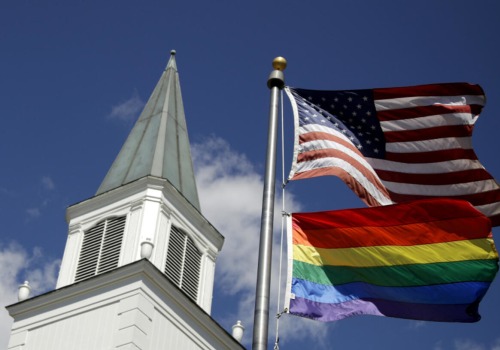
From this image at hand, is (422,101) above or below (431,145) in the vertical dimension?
above

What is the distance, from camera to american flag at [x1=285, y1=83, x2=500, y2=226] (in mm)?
16672

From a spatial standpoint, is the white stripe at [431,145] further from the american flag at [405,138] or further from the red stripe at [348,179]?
the red stripe at [348,179]

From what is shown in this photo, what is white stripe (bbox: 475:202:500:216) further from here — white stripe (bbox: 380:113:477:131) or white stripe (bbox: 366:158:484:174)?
white stripe (bbox: 380:113:477:131)

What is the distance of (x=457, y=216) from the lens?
1619 centimetres

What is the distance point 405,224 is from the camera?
16.1m

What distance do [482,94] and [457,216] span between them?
3008 mm

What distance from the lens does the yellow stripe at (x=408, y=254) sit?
15.6 meters

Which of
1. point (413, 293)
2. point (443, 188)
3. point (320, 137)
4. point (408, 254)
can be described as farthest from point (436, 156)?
point (413, 293)

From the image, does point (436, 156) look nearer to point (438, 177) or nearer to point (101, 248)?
point (438, 177)

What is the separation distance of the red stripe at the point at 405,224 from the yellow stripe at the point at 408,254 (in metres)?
0.10

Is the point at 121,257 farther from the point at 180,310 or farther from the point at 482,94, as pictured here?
the point at 482,94

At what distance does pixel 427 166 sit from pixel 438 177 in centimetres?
31

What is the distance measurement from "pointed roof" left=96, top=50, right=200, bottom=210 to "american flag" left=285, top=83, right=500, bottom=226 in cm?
1049

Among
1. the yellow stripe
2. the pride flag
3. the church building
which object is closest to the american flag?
the pride flag
